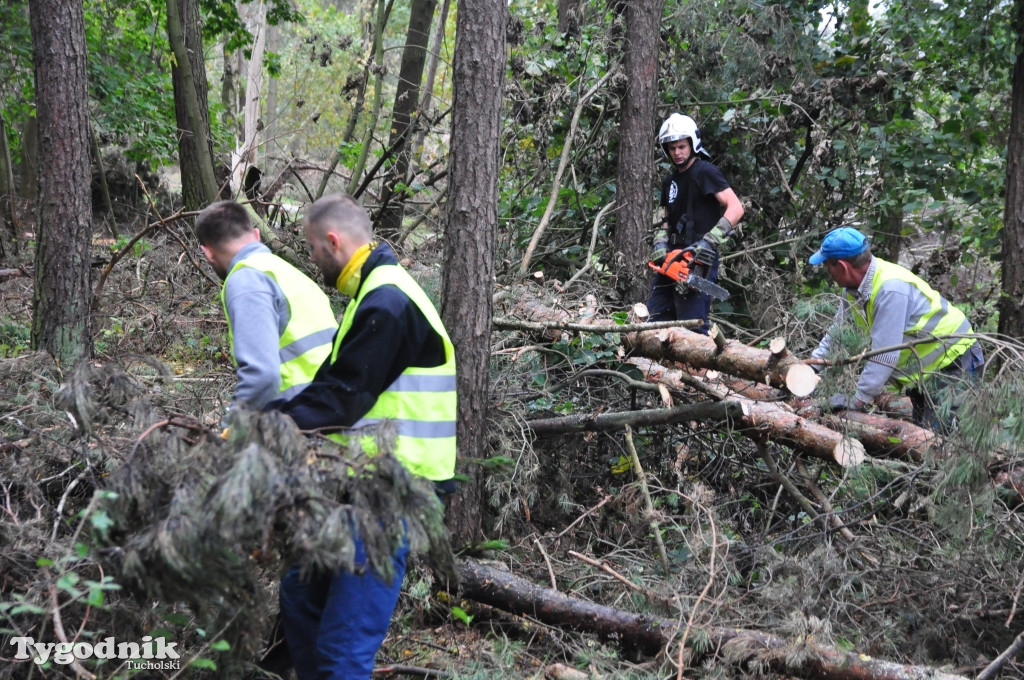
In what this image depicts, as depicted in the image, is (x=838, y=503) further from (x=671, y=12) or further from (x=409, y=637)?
(x=671, y=12)

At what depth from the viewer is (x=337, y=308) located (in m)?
6.09

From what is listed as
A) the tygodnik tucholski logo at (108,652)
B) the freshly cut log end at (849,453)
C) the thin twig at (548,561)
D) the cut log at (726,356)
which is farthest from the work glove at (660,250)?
the tygodnik tucholski logo at (108,652)

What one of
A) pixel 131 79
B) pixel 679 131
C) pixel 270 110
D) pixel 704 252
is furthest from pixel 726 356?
pixel 270 110

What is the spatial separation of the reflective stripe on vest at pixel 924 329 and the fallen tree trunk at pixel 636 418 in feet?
2.80

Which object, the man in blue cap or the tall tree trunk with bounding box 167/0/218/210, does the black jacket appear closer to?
the man in blue cap

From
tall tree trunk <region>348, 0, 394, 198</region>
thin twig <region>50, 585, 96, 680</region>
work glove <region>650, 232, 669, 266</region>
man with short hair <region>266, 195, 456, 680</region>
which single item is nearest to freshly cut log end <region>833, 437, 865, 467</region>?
work glove <region>650, 232, 669, 266</region>

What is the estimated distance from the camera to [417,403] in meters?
2.76

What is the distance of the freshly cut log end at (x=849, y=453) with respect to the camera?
165 inches

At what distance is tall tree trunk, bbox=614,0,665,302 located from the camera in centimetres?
677

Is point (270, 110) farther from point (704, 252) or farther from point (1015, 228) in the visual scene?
point (1015, 228)

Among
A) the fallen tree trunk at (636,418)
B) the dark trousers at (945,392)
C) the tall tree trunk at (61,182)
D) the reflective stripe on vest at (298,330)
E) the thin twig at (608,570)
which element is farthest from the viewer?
the tall tree trunk at (61,182)

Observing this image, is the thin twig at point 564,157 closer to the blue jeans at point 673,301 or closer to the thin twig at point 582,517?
the blue jeans at point 673,301

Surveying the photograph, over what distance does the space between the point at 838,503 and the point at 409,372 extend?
2813mm

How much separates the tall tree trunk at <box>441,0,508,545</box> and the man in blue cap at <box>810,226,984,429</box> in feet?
5.76
